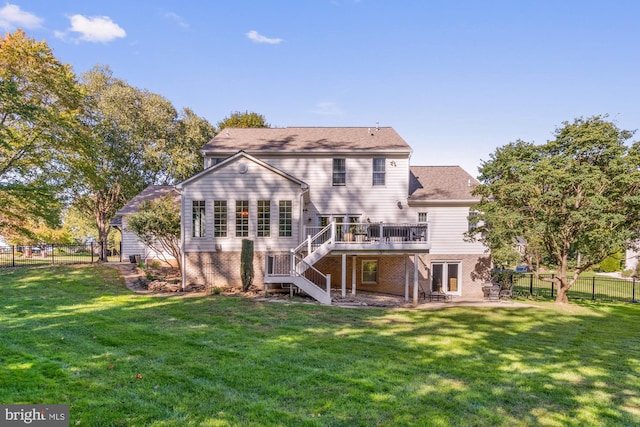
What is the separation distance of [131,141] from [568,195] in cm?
2978

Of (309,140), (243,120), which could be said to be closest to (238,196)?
(309,140)

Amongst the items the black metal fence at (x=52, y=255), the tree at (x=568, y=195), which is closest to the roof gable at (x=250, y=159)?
the tree at (x=568, y=195)

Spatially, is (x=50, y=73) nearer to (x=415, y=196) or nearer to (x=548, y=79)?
(x=415, y=196)

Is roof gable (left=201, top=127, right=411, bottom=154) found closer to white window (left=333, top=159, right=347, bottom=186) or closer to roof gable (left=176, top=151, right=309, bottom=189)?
white window (left=333, top=159, right=347, bottom=186)

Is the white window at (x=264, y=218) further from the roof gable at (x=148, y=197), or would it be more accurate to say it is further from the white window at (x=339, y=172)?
the roof gable at (x=148, y=197)

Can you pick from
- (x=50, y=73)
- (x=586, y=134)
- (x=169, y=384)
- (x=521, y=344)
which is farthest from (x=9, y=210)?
(x=586, y=134)

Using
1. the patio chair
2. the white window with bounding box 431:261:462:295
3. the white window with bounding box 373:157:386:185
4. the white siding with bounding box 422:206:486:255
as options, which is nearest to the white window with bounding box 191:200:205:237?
the white window with bounding box 373:157:386:185

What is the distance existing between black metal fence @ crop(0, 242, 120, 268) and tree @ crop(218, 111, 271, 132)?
16.1 metres

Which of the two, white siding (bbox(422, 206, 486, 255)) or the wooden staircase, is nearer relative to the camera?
the wooden staircase

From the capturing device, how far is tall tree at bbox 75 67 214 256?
84.4ft

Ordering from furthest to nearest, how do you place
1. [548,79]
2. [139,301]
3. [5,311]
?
[548,79], [139,301], [5,311]

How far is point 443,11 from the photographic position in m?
15.6

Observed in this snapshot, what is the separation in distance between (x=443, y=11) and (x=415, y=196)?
909 cm

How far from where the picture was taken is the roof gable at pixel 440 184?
17844mm
